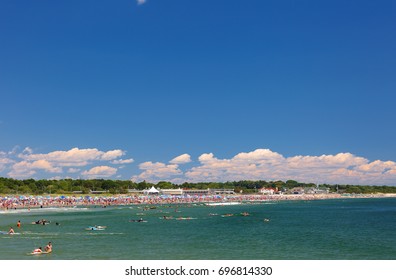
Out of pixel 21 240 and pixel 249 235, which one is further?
pixel 249 235

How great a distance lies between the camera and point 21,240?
49.9m

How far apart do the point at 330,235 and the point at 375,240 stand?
272 inches

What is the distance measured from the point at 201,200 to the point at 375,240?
14001 centimetres

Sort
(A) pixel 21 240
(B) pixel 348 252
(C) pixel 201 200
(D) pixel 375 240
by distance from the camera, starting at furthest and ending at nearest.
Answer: (C) pixel 201 200
(D) pixel 375 240
(A) pixel 21 240
(B) pixel 348 252

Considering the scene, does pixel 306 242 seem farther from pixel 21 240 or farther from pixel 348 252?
pixel 21 240
